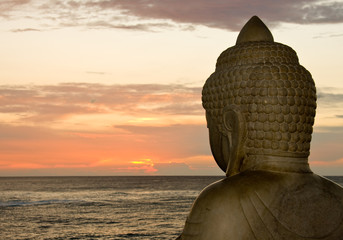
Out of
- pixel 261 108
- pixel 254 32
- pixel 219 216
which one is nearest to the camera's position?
pixel 219 216

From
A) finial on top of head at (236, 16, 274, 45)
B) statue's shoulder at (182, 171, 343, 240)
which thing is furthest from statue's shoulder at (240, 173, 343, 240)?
finial on top of head at (236, 16, 274, 45)

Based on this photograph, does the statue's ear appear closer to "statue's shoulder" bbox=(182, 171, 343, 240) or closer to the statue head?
the statue head

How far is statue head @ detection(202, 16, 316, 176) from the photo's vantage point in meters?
3.20

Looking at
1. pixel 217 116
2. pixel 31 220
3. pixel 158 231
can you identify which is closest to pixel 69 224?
pixel 31 220

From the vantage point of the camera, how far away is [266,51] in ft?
11.2

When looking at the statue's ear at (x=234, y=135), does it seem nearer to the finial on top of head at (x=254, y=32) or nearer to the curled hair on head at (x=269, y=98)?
the curled hair on head at (x=269, y=98)

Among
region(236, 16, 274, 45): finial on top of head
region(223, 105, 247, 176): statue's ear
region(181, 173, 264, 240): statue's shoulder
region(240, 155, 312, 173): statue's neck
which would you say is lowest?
region(181, 173, 264, 240): statue's shoulder

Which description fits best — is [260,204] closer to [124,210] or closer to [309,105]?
[309,105]

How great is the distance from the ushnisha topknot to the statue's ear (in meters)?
0.03

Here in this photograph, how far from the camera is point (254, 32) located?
3.56m

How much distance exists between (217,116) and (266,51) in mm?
579

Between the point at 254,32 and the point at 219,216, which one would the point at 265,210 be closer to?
the point at 219,216

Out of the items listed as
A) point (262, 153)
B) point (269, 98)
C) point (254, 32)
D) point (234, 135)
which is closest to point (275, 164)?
point (262, 153)

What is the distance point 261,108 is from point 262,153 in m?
0.31
